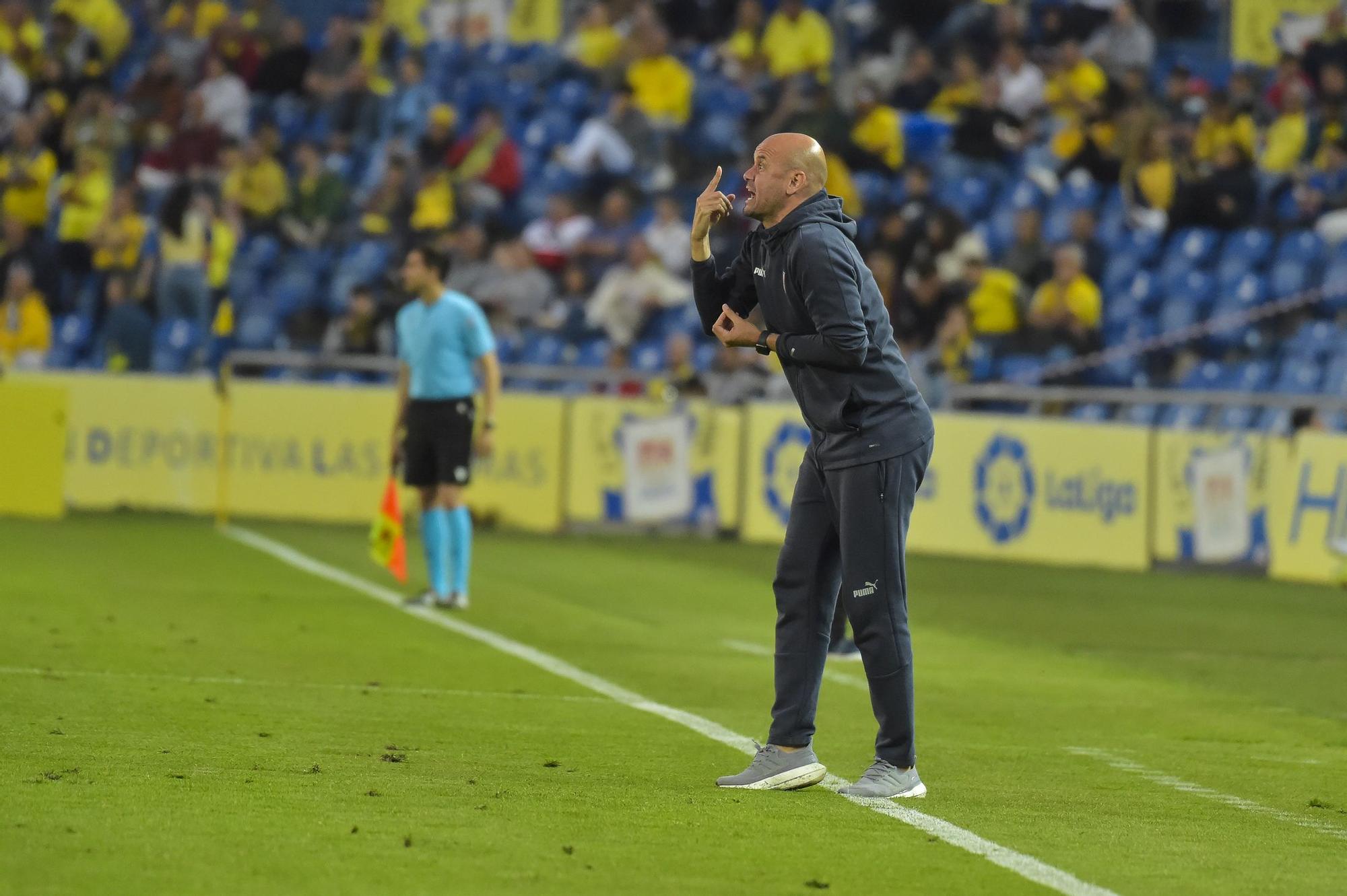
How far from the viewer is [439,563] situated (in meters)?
13.1

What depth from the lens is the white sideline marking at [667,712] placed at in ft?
18.3

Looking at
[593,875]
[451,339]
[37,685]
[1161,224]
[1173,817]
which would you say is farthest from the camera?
[1161,224]

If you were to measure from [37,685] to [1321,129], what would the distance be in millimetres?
18676

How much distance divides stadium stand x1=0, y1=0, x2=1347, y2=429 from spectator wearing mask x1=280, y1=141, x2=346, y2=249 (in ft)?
0.12

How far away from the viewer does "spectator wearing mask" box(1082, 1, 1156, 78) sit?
83.2ft

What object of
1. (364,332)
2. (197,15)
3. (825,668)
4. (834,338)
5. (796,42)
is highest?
(197,15)

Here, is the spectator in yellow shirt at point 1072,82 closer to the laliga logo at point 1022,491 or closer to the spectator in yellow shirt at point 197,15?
the laliga logo at point 1022,491

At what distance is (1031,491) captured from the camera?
63.4 ft

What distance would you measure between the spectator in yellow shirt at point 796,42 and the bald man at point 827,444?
19.1m

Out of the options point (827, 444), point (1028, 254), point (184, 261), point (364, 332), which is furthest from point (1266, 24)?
point (827, 444)

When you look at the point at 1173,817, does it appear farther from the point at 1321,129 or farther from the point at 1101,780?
the point at 1321,129

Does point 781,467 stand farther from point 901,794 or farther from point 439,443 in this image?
point 901,794

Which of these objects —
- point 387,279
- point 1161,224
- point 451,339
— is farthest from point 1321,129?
point 451,339

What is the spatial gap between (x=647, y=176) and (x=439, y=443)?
12.2 m
